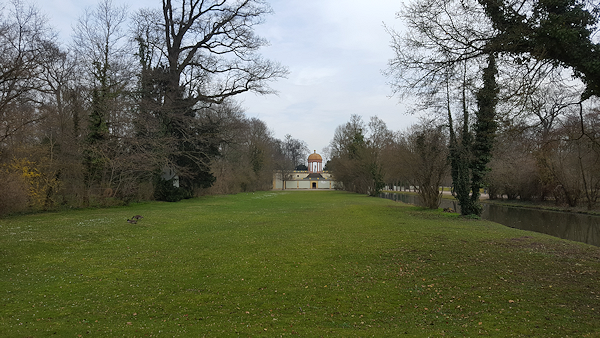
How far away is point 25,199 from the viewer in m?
16.8

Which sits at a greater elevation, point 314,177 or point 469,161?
point 314,177

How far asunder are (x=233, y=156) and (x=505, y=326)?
159 ft

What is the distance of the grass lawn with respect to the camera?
4812mm

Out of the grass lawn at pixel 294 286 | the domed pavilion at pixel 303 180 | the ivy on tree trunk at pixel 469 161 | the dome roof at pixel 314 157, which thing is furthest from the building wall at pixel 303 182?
the grass lawn at pixel 294 286

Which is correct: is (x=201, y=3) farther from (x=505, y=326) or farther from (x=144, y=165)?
(x=505, y=326)

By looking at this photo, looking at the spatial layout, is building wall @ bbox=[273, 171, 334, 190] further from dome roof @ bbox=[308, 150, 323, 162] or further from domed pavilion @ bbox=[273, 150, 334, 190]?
dome roof @ bbox=[308, 150, 323, 162]

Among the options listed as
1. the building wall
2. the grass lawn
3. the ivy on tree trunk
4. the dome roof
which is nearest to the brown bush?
the grass lawn

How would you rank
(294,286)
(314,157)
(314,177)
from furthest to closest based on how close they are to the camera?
(314,157) → (314,177) → (294,286)

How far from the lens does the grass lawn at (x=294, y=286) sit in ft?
15.8

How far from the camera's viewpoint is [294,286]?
22.2ft

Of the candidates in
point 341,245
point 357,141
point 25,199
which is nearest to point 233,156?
point 357,141

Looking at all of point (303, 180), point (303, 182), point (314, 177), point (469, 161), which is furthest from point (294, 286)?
point (314, 177)

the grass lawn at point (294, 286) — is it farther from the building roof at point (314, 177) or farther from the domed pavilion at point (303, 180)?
the building roof at point (314, 177)

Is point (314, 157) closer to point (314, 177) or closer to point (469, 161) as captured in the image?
point (314, 177)
